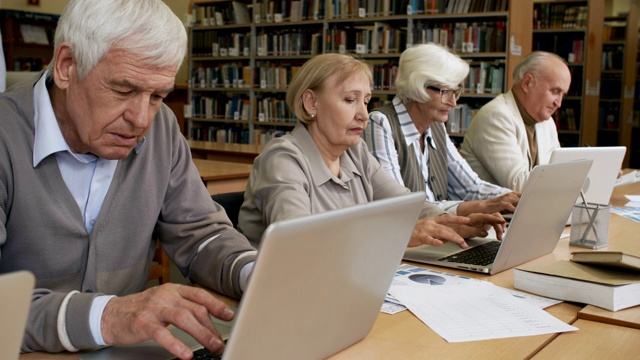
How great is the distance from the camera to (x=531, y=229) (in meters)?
1.63

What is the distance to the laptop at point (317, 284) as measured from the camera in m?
0.77

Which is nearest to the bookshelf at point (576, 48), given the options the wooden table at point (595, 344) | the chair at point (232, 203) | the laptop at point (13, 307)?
the chair at point (232, 203)

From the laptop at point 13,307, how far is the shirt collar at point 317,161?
1328mm

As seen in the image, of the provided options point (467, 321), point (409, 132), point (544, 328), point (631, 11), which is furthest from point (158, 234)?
point (631, 11)

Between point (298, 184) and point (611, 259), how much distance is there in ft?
2.58

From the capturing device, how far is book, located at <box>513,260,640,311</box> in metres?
1.33

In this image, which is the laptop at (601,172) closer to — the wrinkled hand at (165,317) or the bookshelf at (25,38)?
the wrinkled hand at (165,317)

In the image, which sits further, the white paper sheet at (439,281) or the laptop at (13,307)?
the white paper sheet at (439,281)

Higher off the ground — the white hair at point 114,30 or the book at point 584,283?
the white hair at point 114,30

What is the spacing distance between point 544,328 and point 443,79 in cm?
156

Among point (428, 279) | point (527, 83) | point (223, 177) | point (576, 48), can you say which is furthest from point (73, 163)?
point (576, 48)

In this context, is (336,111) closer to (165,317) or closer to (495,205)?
(495,205)

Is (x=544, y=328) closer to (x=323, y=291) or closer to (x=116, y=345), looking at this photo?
(x=323, y=291)

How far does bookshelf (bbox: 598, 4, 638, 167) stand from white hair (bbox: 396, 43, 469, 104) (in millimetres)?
6283
